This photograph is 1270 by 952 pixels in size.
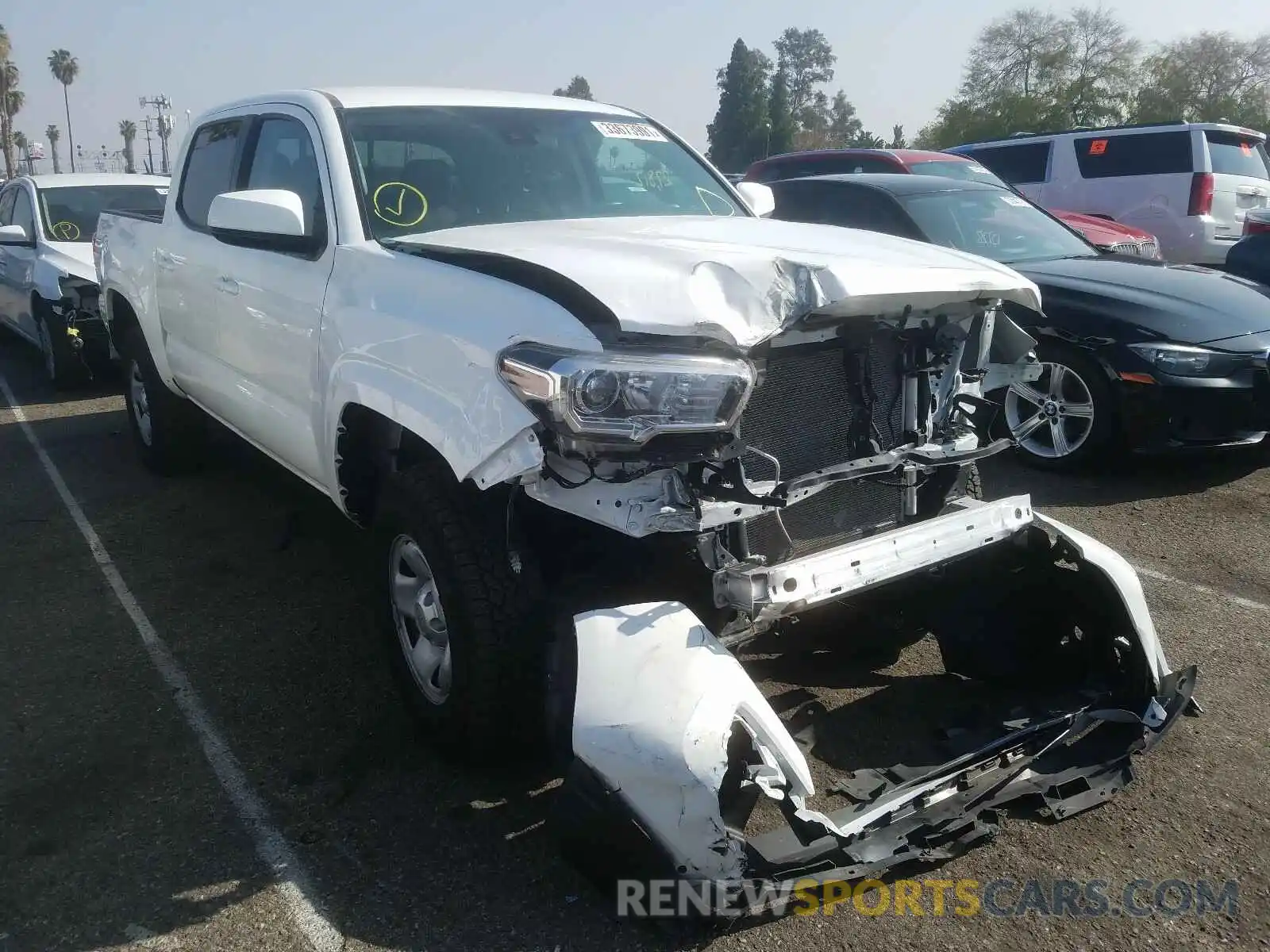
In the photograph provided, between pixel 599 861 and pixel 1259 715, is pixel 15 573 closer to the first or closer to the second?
pixel 599 861

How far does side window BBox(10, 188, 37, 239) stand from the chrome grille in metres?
8.73

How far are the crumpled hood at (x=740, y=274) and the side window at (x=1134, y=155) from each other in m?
9.91

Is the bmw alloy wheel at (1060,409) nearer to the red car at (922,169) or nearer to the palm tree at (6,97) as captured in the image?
the red car at (922,169)

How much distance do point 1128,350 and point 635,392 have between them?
13.5 ft

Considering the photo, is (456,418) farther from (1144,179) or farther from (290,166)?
(1144,179)

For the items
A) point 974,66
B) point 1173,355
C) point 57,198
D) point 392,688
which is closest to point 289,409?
point 392,688

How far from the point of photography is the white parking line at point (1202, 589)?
4211mm

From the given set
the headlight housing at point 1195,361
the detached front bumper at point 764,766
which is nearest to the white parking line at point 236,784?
the detached front bumper at point 764,766

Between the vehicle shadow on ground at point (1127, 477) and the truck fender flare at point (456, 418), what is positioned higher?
the truck fender flare at point (456, 418)

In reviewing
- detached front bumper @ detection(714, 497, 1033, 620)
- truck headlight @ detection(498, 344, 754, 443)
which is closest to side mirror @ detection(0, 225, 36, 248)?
truck headlight @ detection(498, 344, 754, 443)

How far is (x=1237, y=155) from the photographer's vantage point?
465 inches

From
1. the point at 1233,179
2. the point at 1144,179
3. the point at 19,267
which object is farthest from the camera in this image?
the point at 1144,179

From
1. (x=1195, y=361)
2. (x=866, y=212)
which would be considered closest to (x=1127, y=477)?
(x=1195, y=361)

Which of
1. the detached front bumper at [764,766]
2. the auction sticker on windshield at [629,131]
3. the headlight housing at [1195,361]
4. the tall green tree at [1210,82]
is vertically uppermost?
the tall green tree at [1210,82]
